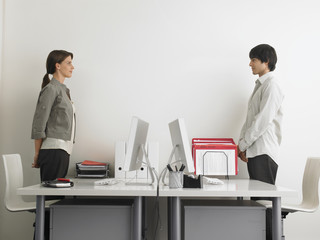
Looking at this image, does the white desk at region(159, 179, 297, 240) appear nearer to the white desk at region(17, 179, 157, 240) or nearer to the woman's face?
the white desk at region(17, 179, 157, 240)

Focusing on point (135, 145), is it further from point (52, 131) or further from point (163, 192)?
point (52, 131)

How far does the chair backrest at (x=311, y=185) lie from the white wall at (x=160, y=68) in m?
0.64

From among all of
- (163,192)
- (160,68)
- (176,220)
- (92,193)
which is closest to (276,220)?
(176,220)

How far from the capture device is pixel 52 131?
3.44 m

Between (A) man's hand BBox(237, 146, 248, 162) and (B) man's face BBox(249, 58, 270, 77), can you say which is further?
(A) man's hand BBox(237, 146, 248, 162)

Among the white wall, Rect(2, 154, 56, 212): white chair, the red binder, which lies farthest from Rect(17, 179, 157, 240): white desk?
the white wall

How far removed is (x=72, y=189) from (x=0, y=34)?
2.42 meters

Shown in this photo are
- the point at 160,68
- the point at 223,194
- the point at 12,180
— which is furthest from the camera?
the point at 160,68

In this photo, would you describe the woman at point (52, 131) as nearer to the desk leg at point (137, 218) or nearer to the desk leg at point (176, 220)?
the desk leg at point (137, 218)

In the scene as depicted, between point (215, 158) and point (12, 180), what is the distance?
68.7 inches

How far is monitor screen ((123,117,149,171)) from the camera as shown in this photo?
2492mm

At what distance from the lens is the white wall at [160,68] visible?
406cm

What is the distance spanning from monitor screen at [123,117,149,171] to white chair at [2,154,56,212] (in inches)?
36.9

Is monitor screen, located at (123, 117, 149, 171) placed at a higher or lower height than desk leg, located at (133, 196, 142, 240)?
higher
